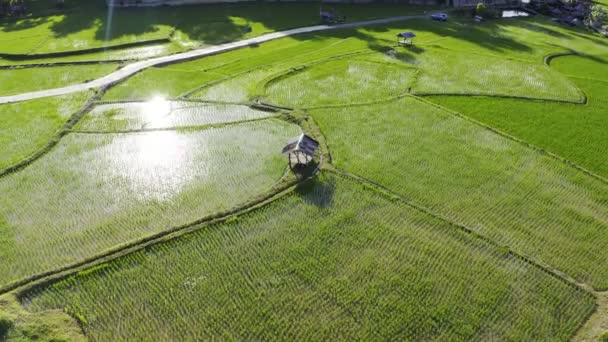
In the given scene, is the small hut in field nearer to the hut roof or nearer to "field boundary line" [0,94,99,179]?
the hut roof

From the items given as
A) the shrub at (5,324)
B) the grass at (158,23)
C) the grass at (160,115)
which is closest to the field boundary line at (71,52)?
the grass at (158,23)

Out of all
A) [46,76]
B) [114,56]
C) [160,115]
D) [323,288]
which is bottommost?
[323,288]

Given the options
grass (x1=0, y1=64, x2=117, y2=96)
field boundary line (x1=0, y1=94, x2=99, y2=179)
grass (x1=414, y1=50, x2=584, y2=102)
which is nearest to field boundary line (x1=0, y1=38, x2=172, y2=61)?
grass (x1=0, y1=64, x2=117, y2=96)

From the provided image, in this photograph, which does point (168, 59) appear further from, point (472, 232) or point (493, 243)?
point (493, 243)

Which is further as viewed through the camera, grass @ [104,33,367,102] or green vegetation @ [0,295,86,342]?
grass @ [104,33,367,102]

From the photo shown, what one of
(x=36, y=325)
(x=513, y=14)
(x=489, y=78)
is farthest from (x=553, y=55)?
(x=36, y=325)

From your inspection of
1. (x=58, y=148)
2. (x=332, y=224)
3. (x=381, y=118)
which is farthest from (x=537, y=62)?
(x=58, y=148)

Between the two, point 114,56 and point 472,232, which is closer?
point 472,232

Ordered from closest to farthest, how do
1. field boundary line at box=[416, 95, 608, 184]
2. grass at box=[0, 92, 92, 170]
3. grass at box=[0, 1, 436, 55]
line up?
field boundary line at box=[416, 95, 608, 184], grass at box=[0, 92, 92, 170], grass at box=[0, 1, 436, 55]
